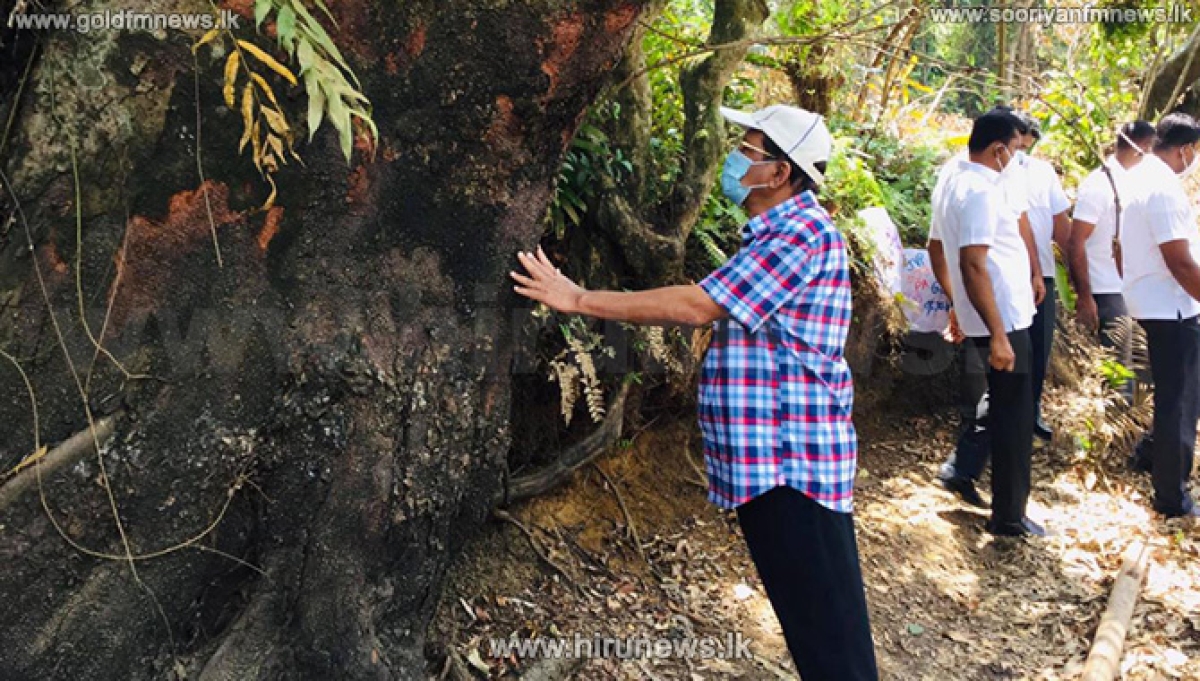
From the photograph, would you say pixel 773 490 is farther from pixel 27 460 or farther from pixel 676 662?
pixel 27 460

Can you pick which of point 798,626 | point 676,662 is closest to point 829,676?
point 798,626

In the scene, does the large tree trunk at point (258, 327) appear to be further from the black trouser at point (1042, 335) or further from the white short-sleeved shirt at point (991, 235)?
the black trouser at point (1042, 335)

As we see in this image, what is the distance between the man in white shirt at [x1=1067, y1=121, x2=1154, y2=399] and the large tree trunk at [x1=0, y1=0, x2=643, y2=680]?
4.67m

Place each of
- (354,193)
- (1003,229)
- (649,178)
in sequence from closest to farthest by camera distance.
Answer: (354,193) → (649,178) → (1003,229)

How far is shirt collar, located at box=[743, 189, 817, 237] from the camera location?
3.30m

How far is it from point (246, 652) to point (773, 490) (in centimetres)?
167

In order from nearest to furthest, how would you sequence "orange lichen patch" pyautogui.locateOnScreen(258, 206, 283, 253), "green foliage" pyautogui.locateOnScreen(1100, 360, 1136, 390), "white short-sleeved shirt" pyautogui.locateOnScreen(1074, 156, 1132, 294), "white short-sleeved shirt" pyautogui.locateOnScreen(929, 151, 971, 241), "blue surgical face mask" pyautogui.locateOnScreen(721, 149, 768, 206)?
"orange lichen patch" pyautogui.locateOnScreen(258, 206, 283, 253)
"blue surgical face mask" pyautogui.locateOnScreen(721, 149, 768, 206)
"white short-sleeved shirt" pyautogui.locateOnScreen(929, 151, 971, 241)
"white short-sleeved shirt" pyautogui.locateOnScreen(1074, 156, 1132, 294)
"green foliage" pyautogui.locateOnScreen(1100, 360, 1136, 390)

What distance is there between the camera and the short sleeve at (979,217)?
5.38 meters

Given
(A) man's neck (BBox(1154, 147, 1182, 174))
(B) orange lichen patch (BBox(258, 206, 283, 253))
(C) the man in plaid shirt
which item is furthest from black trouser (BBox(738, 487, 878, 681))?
(A) man's neck (BBox(1154, 147, 1182, 174))

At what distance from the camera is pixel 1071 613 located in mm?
5254

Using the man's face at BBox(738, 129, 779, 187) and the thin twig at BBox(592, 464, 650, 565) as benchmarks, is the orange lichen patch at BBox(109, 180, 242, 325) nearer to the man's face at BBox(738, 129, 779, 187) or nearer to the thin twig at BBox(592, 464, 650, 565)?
the man's face at BBox(738, 129, 779, 187)

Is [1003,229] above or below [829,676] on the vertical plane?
above

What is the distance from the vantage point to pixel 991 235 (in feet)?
17.7

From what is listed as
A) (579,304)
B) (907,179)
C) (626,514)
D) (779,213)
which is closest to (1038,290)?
(907,179)
